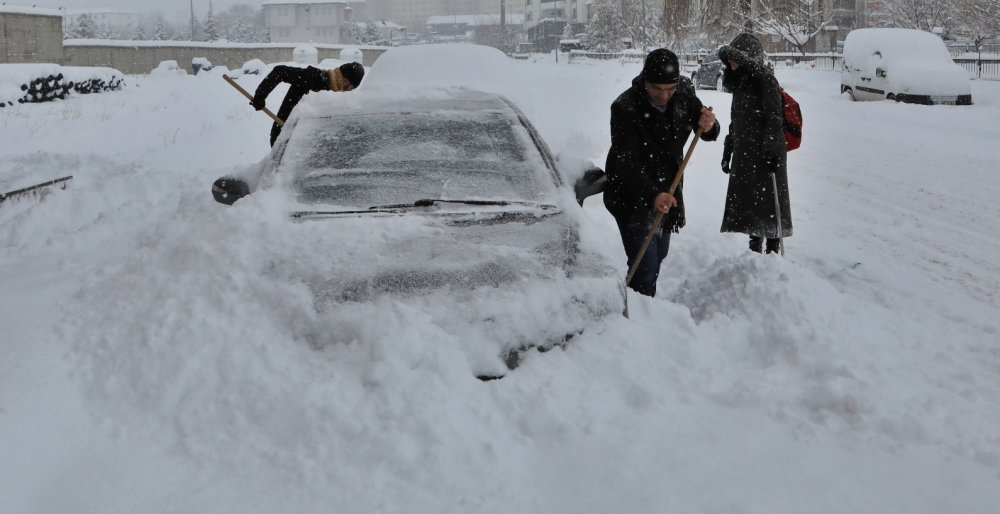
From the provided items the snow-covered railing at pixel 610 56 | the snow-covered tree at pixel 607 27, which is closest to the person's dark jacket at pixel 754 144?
the snow-covered railing at pixel 610 56

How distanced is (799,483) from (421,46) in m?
10.0

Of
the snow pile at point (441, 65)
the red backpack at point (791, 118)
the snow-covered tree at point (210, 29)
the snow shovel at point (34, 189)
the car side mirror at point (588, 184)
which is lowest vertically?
the snow shovel at point (34, 189)

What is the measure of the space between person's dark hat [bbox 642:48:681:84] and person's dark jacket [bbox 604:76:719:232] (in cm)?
18

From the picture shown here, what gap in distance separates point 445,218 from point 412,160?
2.21ft

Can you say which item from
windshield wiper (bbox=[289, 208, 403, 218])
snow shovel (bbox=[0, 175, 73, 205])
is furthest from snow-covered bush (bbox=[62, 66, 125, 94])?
windshield wiper (bbox=[289, 208, 403, 218])

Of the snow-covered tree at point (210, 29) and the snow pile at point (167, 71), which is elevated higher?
the snow-covered tree at point (210, 29)

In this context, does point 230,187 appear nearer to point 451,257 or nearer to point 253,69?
point 451,257

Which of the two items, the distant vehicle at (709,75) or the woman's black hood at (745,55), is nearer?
the woman's black hood at (745,55)

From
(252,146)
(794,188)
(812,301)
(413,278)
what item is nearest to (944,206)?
(794,188)

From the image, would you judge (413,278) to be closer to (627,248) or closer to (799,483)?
(799,483)

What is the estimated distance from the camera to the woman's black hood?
5.36 metres

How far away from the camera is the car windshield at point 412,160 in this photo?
13.1 ft

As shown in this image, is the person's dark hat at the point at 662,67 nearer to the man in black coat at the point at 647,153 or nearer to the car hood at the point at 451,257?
the man in black coat at the point at 647,153

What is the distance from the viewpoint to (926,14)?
43844 mm
